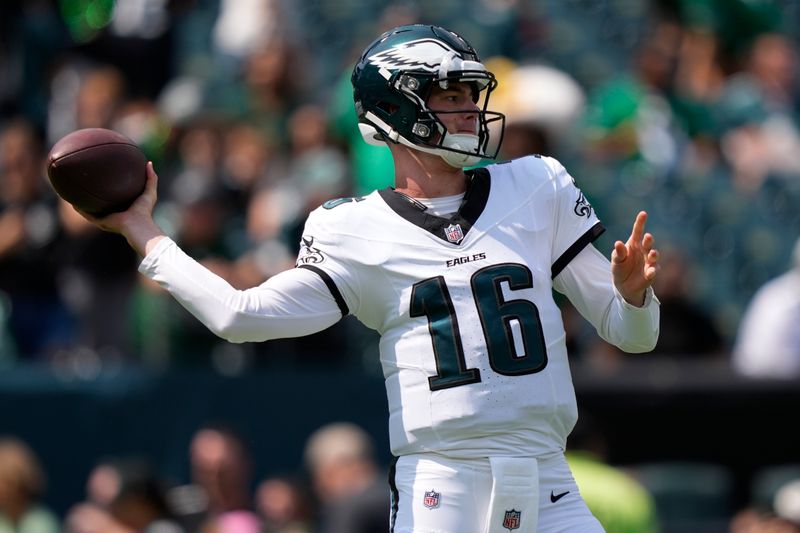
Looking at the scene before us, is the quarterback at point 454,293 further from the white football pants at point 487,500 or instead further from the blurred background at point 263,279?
the blurred background at point 263,279

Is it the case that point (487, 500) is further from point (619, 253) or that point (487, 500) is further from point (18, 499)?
point (18, 499)

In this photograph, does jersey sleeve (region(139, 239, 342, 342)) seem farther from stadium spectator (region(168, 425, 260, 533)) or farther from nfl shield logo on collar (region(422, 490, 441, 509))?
stadium spectator (region(168, 425, 260, 533))

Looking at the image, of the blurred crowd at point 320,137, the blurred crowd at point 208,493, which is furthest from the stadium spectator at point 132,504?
the blurred crowd at point 320,137

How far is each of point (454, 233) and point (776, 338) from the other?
17.6 feet

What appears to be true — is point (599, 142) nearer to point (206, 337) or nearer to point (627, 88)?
point (627, 88)

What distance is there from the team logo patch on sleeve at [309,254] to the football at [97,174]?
1.59ft

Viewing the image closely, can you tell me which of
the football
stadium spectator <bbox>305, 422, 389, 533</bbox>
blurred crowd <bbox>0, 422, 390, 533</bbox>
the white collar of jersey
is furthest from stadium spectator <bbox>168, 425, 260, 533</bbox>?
the white collar of jersey

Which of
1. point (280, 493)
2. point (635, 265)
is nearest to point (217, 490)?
point (280, 493)

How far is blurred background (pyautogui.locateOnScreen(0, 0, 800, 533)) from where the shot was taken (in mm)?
8391

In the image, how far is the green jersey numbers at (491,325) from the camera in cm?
430

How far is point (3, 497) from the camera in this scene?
8.38m

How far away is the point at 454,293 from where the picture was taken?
433 centimetres

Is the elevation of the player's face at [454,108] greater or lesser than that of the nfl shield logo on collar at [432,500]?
greater

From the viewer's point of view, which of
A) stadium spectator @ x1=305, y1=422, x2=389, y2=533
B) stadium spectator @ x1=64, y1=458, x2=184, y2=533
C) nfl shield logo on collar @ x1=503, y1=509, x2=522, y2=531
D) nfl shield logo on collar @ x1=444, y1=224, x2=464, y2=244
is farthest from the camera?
stadium spectator @ x1=64, y1=458, x2=184, y2=533
